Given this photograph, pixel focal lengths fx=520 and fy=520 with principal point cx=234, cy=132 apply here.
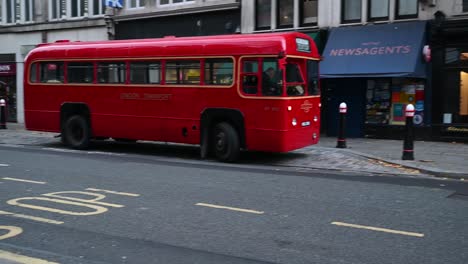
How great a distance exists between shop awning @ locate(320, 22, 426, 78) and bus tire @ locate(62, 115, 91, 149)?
7375 mm

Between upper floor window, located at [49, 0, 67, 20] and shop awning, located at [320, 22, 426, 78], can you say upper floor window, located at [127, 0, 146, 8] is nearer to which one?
upper floor window, located at [49, 0, 67, 20]

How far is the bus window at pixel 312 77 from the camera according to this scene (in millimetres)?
12573

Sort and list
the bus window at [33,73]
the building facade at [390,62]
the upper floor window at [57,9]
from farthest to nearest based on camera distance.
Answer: the upper floor window at [57,9] < the bus window at [33,73] < the building facade at [390,62]

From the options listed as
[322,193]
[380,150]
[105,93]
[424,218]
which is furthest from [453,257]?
[105,93]

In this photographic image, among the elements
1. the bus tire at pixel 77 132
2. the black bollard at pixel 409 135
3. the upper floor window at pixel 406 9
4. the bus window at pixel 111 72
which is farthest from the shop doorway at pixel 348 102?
the bus tire at pixel 77 132

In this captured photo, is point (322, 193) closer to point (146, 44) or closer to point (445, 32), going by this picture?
point (146, 44)

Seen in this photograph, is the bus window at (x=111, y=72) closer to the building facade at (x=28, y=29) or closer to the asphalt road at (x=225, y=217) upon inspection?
the asphalt road at (x=225, y=217)

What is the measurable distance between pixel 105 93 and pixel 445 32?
9.86 m

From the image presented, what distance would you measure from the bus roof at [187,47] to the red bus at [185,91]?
0.02 m

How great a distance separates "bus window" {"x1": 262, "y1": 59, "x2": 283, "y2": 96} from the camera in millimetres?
11570

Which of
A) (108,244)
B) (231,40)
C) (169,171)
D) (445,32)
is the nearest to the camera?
(108,244)

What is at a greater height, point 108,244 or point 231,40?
point 231,40

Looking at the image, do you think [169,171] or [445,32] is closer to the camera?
[169,171]

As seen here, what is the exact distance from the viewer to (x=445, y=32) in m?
15.1
